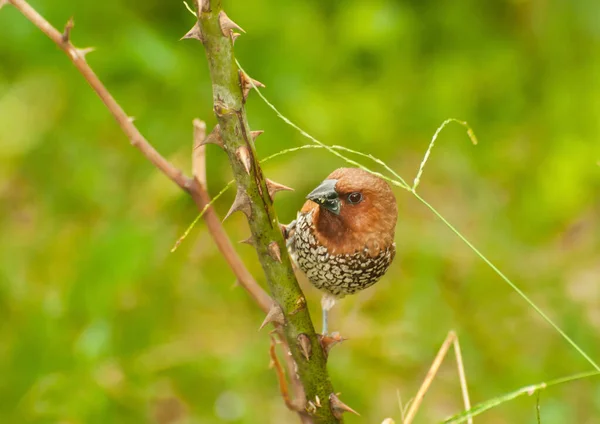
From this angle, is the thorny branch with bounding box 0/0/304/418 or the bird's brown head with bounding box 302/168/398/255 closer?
the thorny branch with bounding box 0/0/304/418

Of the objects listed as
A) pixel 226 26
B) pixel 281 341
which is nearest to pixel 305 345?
pixel 281 341

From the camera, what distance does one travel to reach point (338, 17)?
4977 millimetres

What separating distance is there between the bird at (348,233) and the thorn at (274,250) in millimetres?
307

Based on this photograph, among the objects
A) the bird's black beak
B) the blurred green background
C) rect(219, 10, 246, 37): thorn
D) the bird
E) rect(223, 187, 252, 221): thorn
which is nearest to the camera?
rect(219, 10, 246, 37): thorn

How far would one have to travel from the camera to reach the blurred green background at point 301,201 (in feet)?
11.9

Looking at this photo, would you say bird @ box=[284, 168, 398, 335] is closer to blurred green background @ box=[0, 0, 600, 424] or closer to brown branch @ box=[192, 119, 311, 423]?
brown branch @ box=[192, 119, 311, 423]

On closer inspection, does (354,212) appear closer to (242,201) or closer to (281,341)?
(281,341)

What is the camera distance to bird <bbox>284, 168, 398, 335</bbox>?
2012 millimetres

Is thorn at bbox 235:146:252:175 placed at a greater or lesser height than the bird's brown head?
greater

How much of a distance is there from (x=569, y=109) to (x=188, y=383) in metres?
2.69

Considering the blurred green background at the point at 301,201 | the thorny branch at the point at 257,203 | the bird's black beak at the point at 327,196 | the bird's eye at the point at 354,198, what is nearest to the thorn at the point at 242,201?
the thorny branch at the point at 257,203

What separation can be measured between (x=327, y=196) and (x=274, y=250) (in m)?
0.32

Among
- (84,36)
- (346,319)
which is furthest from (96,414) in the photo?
(84,36)


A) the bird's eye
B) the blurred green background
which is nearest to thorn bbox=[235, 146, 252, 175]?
the bird's eye
